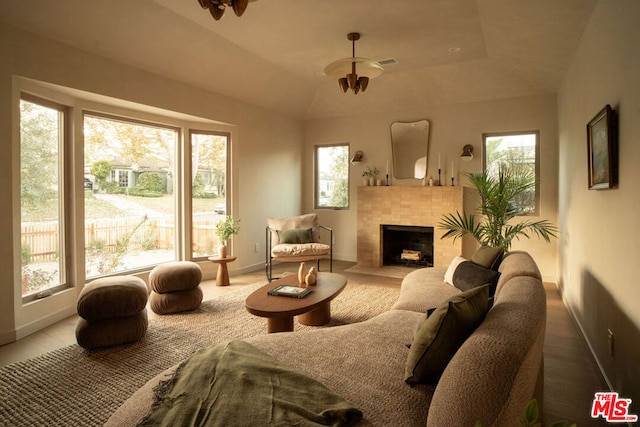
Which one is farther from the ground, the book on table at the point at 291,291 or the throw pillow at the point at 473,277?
the throw pillow at the point at 473,277

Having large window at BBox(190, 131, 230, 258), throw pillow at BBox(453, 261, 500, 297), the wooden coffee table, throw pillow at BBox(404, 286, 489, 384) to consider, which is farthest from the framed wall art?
large window at BBox(190, 131, 230, 258)

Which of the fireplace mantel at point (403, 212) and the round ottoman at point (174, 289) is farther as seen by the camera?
the fireplace mantel at point (403, 212)

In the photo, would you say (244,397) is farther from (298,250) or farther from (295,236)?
(295,236)

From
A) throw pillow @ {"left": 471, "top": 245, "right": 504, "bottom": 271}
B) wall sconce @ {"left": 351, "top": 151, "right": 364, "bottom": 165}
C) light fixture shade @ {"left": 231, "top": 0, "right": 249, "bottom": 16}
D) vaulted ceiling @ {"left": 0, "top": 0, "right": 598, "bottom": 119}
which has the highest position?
vaulted ceiling @ {"left": 0, "top": 0, "right": 598, "bottom": 119}

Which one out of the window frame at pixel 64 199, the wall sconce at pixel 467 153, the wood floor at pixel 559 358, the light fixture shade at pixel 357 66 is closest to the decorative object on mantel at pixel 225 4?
the light fixture shade at pixel 357 66

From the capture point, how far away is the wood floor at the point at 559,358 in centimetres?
226

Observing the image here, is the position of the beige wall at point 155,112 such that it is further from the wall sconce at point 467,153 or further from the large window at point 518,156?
the large window at point 518,156

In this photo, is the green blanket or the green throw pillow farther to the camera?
the green throw pillow

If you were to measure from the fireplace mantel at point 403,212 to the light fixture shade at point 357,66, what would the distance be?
2599 mm

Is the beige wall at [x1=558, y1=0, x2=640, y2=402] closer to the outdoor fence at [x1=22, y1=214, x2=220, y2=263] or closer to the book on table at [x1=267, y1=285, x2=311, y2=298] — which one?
the book on table at [x1=267, y1=285, x2=311, y2=298]

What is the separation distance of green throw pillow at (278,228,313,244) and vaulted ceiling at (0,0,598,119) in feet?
6.90

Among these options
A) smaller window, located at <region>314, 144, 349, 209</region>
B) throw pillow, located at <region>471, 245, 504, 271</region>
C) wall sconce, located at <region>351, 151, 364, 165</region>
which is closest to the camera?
throw pillow, located at <region>471, 245, 504, 271</region>

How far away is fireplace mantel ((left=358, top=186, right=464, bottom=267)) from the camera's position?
5.75 m

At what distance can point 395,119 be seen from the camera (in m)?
6.38
